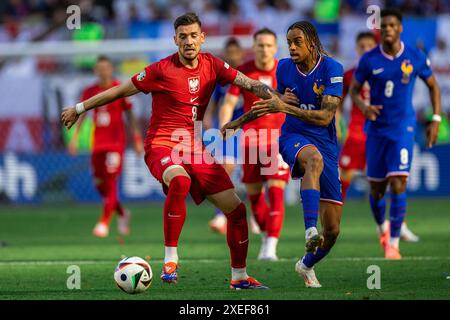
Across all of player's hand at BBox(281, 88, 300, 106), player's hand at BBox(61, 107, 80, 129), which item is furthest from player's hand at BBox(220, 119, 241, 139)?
player's hand at BBox(61, 107, 80, 129)

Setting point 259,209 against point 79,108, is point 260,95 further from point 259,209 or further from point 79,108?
point 259,209

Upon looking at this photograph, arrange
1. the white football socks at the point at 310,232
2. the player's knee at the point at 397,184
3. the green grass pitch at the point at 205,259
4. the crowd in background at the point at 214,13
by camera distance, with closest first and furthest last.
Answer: the white football socks at the point at 310,232 < the green grass pitch at the point at 205,259 < the player's knee at the point at 397,184 < the crowd in background at the point at 214,13

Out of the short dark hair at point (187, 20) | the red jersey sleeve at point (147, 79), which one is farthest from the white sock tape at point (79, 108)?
the short dark hair at point (187, 20)

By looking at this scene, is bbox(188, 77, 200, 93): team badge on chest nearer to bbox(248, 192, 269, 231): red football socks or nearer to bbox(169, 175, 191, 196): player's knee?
bbox(169, 175, 191, 196): player's knee

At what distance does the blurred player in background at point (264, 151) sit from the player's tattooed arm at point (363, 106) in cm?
91

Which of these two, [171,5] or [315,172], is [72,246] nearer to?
[315,172]

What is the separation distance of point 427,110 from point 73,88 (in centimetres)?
725

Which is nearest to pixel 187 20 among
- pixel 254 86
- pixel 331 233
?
pixel 254 86

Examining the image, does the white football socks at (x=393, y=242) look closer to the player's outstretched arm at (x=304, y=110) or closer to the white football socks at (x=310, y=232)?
the player's outstretched arm at (x=304, y=110)

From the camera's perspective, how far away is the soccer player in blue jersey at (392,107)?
443 inches

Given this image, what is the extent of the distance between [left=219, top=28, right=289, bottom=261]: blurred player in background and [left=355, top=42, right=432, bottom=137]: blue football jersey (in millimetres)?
1086

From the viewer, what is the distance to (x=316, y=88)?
28.4ft

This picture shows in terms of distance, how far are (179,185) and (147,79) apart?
3.19 ft

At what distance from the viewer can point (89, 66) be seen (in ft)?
73.1
